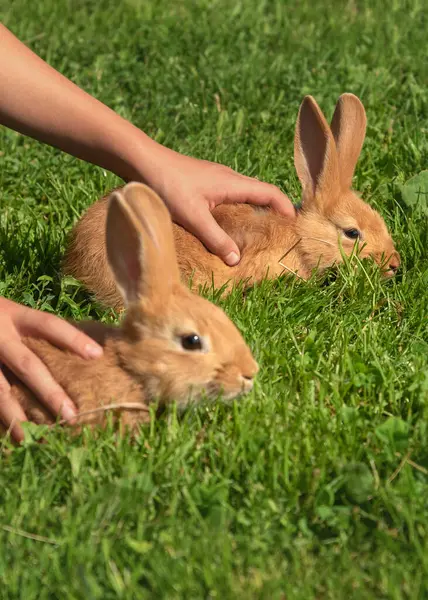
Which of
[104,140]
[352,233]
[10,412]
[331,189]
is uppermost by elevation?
[104,140]

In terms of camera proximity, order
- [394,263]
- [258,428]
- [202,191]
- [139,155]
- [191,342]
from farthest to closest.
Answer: [394,263]
[202,191]
[139,155]
[191,342]
[258,428]

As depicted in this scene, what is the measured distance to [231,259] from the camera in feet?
14.1

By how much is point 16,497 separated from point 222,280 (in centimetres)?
174

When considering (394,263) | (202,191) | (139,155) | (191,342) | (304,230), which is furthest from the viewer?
(304,230)

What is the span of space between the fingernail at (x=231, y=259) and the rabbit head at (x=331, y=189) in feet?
1.52

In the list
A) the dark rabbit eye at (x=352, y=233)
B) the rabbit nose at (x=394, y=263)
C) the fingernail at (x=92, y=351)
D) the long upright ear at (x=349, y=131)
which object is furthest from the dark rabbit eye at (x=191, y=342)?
the long upright ear at (x=349, y=131)

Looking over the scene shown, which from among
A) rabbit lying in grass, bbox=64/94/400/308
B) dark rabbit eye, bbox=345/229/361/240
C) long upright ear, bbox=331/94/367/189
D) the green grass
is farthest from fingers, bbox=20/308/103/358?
long upright ear, bbox=331/94/367/189

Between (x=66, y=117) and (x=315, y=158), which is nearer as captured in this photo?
(x=66, y=117)

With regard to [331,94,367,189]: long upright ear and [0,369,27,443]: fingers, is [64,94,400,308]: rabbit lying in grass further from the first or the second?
[0,369,27,443]: fingers

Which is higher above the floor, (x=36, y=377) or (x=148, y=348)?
(x=148, y=348)

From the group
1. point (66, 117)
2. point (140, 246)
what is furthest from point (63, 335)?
point (66, 117)

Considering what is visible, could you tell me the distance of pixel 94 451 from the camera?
3.05 meters

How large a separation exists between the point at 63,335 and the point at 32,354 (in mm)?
127

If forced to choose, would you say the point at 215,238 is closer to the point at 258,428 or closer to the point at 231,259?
the point at 231,259
